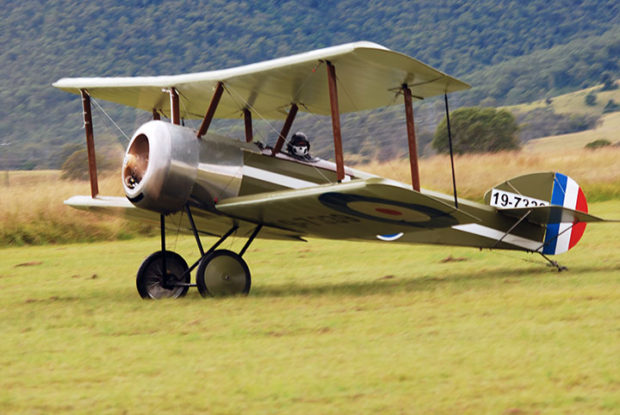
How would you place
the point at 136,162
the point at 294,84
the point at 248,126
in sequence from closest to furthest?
the point at 136,162 → the point at 294,84 → the point at 248,126

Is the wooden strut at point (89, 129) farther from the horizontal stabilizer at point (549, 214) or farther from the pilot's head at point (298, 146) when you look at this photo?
the horizontal stabilizer at point (549, 214)

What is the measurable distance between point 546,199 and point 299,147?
305 centimetres

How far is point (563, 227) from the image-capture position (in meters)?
9.37

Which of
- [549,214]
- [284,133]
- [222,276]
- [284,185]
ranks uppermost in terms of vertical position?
[284,133]

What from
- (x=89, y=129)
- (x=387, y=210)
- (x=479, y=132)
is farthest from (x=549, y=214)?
(x=479, y=132)

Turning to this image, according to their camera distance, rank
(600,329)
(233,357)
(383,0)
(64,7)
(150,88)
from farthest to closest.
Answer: (383,0) → (64,7) → (150,88) → (600,329) → (233,357)

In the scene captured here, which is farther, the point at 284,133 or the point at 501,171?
the point at 501,171

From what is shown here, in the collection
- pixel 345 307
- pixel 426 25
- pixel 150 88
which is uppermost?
pixel 426 25

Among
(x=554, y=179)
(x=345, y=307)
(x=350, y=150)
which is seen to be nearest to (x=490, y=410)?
(x=345, y=307)

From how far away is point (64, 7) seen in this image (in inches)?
3482

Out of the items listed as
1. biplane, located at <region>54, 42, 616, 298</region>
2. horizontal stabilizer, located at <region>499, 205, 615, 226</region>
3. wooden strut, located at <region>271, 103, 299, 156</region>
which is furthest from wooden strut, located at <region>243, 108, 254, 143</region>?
horizontal stabilizer, located at <region>499, 205, 615, 226</region>

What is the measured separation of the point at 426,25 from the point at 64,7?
40214 mm

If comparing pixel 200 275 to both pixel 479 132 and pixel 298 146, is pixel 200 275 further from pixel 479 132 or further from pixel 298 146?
pixel 479 132

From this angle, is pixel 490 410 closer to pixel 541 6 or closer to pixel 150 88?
pixel 150 88
